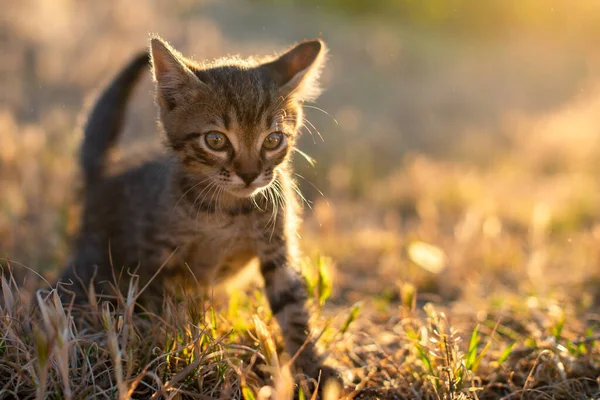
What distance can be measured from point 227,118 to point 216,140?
11 cm

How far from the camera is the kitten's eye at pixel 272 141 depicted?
2.67 m

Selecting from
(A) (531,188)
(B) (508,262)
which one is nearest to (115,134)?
(B) (508,262)

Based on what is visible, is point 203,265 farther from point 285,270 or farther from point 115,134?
point 115,134

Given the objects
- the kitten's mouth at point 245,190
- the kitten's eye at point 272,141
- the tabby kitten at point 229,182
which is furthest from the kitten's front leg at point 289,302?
the kitten's eye at point 272,141

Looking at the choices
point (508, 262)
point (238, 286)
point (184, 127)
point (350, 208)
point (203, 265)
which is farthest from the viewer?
point (350, 208)

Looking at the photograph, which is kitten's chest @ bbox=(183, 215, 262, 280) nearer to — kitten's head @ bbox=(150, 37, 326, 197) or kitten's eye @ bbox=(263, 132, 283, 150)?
kitten's head @ bbox=(150, 37, 326, 197)

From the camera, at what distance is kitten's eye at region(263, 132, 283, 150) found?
8.76ft

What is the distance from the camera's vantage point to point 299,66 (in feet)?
9.70

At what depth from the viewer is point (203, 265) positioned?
9.46 feet

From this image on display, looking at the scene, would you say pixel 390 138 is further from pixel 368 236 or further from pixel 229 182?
pixel 229 182

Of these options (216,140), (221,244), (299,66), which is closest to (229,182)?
(216,140)

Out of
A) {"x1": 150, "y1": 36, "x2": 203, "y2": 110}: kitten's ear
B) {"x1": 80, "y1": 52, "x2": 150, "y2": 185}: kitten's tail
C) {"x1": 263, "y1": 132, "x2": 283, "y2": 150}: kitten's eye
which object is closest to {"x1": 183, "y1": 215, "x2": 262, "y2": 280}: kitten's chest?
{"x1": 263, "y1": 132, "x2": 283, "y2": 150}: kitten's eye

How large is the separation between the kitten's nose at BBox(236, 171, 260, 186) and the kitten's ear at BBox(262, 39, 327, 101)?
1.83 ft

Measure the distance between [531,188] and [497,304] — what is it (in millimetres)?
4445
